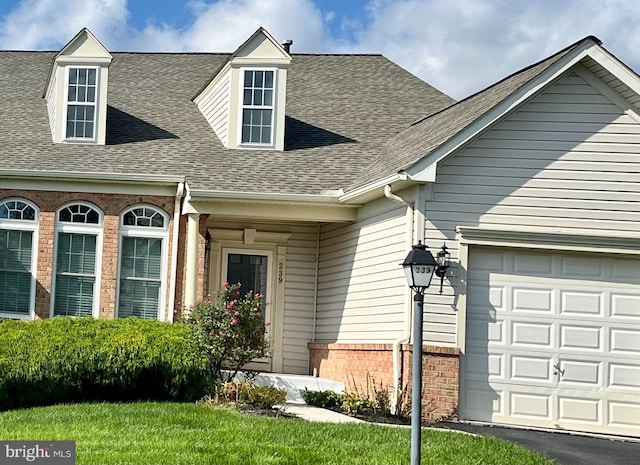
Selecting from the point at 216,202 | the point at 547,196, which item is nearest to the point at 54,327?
the point at 216,202

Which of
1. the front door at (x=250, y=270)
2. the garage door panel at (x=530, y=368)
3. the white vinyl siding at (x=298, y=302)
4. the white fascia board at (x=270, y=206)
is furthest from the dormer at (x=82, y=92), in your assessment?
the garage door panel at (x=530, y=368)

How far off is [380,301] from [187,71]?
31.4 ft

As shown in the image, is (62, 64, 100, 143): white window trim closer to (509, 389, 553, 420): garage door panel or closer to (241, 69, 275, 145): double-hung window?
(241, 69, 275, 145): double-hung window

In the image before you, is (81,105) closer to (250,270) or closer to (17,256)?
(17,256)

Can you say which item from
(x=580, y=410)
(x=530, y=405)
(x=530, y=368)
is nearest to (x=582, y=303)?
(x=530, y=368)

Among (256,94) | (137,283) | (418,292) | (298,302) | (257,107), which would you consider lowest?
(298,302)

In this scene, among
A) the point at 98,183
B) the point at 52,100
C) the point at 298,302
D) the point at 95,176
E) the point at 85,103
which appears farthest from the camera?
the point at 52,100

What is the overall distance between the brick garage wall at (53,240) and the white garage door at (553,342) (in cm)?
595

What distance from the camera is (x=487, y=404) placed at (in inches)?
571

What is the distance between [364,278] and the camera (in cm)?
1661

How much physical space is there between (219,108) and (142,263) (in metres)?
3.93

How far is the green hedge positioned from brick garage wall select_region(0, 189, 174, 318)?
2445 mm

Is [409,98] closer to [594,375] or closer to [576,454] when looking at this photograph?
[594,375]

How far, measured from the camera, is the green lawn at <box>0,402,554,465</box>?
381 inches
